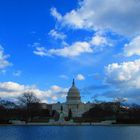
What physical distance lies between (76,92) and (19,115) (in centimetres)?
4782

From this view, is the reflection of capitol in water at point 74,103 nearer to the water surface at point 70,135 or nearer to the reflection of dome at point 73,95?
the reflection of dome at point 73,95

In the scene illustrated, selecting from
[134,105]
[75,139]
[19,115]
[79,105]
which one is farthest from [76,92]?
[75,139]

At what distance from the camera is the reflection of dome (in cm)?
17750

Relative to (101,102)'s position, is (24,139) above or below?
below

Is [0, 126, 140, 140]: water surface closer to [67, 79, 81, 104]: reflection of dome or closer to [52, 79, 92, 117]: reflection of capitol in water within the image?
[67, 79, 81, 104]: reflection of dome

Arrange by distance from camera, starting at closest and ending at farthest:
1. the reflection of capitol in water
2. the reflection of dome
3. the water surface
Result: the water surface, the reflection of dome, the reflection of capitol in water

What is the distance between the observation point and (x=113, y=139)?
150 ft

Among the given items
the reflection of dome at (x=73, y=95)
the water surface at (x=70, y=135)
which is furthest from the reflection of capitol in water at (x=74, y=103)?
the water surface at (x=70, y=135)

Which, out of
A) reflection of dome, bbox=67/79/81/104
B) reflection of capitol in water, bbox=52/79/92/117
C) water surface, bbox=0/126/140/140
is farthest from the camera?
reflection of capitol in water, bbox=52/79/92/117

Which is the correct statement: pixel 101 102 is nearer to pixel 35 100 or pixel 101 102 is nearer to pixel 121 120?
pixel 35 100

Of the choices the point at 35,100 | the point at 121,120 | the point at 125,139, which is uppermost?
the point at 35,100

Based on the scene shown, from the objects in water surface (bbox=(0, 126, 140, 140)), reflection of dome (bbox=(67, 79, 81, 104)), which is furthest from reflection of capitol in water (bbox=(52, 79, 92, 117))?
water surface (bbox=(0, 126, 140, 140))

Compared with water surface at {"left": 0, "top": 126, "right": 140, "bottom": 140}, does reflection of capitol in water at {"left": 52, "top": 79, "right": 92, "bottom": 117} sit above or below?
above

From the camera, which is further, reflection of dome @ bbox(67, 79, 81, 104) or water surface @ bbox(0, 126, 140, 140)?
reflection of dome @ bbox(67, 79, 81, 104)
